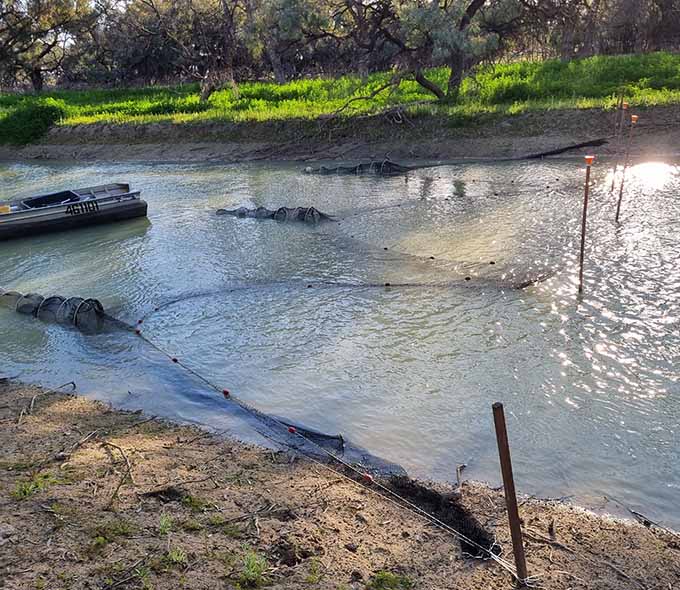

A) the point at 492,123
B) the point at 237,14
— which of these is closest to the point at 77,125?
the point at 237,14

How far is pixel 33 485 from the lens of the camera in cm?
498

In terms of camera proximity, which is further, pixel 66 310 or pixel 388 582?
pixel 66 310

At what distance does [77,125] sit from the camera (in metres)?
30.5

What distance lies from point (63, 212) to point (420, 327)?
10.4m

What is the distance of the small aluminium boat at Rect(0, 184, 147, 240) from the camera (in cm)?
1505

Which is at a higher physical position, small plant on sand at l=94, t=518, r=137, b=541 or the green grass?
the green grass

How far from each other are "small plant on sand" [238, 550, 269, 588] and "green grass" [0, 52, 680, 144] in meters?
19.7

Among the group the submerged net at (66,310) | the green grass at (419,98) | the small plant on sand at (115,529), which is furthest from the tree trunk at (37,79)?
the small plant on sand at (115,529)

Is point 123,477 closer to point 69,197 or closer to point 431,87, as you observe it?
point 69,197

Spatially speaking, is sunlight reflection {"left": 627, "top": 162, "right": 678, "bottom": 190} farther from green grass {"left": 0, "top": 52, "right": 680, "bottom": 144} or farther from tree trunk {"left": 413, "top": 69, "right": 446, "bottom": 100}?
tree trunk {"left": 413, "top": 69, "right": 446, "bottom": 100}

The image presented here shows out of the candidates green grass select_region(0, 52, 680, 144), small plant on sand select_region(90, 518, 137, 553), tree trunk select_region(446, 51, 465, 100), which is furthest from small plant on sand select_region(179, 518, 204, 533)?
tree trunk select_region(446, 51, 465, 100)

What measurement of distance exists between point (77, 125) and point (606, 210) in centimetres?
2546

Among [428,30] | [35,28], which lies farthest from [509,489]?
[35,28]

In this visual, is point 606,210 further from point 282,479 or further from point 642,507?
point 282,479
